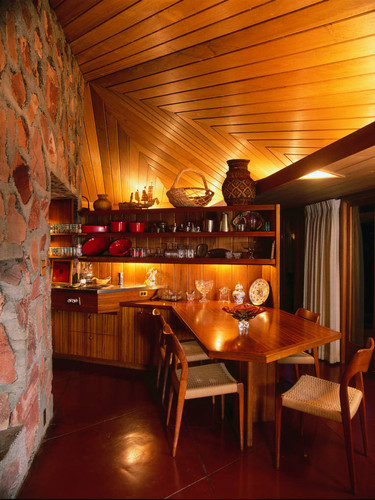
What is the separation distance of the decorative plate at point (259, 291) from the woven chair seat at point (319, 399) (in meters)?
1.48

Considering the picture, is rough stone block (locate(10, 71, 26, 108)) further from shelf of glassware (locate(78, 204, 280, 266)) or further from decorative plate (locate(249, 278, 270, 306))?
decorative plate (locate(249, 278, 270, 306))

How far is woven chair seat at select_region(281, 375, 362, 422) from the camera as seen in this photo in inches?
76.0

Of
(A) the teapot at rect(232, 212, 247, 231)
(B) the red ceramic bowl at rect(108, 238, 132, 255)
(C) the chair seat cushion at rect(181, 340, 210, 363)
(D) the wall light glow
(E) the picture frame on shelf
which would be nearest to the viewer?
(D) the wall light glow

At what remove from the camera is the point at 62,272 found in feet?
12.8

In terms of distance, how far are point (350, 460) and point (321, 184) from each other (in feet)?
7.88

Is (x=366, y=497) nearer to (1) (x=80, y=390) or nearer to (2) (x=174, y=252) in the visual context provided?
(1) (x=80, y=390)

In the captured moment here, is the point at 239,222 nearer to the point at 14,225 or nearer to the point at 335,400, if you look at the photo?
the point at 335,400

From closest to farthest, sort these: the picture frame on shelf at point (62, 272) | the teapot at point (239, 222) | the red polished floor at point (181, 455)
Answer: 1. the red polished floor at point (181, 455)
2. the teapot at point (239, 222)
3. the picture frame on shelf at point (62, 272)

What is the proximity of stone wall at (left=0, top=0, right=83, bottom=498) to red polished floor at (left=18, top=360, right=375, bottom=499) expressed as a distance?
0.26 meters

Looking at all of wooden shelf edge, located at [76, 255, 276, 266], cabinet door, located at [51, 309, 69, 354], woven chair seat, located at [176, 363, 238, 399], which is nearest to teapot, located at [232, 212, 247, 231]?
wooden shelf edge, located at [76, 255, 276, 266]

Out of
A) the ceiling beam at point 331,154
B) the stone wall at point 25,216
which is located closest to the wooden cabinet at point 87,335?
the stone wall at point 25,216

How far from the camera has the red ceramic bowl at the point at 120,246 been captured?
4.20 meters

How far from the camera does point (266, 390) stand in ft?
8.34

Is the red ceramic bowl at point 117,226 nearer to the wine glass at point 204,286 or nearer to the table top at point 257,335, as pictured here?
the wine glass at point 204,286
